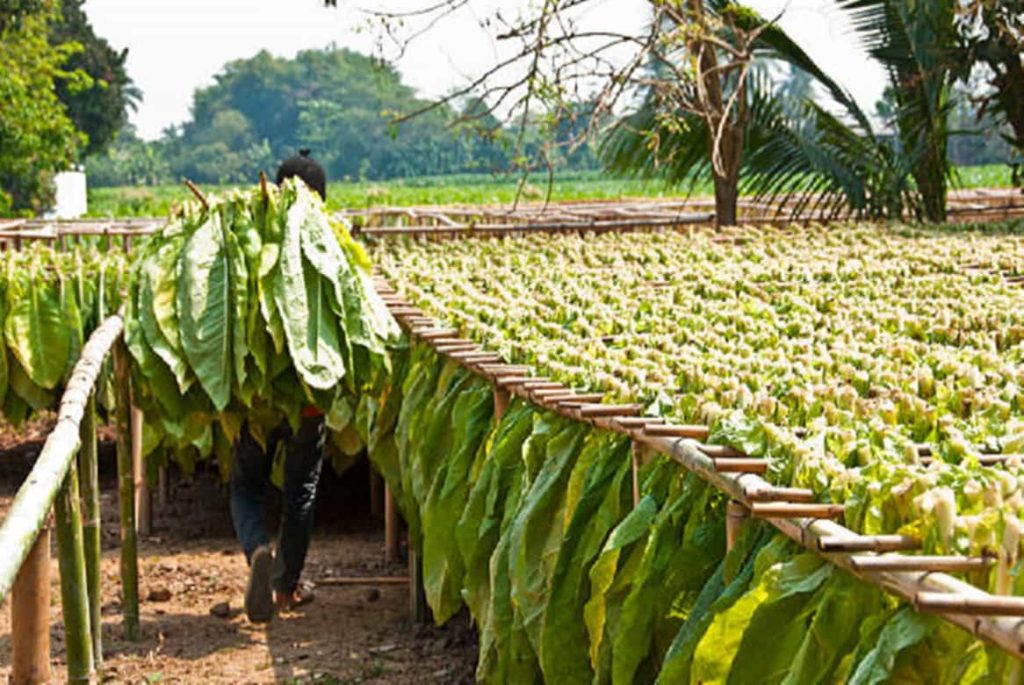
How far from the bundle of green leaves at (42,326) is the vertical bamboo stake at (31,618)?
21.1 feet

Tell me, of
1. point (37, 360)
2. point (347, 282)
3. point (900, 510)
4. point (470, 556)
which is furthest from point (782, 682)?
point (37, 360)

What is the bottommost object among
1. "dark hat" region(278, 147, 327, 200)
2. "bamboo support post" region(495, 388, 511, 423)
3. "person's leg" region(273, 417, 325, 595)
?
"person's leg" region(273, 417, 325, 595)

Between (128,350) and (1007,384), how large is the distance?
12.1 feet

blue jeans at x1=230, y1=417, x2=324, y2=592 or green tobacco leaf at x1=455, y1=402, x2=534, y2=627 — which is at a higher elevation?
green tobacco leaf at x1=455, y1=402, x2=534, y2=627

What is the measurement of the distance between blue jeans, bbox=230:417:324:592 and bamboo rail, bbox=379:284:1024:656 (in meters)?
3.42

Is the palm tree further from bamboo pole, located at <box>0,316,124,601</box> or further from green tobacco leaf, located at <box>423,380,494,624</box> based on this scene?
bamboo pole, located at <box>0,316,124,601</box>

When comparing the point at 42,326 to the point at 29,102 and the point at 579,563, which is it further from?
the point at 29,102

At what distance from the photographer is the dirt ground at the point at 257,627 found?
261 inches

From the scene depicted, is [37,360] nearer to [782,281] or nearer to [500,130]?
[500,130]

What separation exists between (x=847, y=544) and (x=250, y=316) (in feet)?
14.0

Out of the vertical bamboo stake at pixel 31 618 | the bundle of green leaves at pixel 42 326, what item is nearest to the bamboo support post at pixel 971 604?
the vertical bamboo stake at pixel 31 618

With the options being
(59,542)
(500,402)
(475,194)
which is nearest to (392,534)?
(500,402)

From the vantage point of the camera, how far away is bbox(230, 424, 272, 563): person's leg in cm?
726

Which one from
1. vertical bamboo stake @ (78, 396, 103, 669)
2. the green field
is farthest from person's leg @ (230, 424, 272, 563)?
the green field
